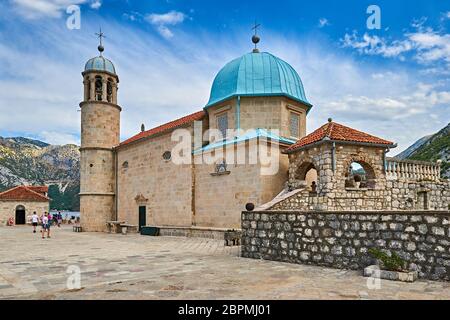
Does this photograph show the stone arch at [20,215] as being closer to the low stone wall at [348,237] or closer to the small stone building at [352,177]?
the small stone building at [352,177]

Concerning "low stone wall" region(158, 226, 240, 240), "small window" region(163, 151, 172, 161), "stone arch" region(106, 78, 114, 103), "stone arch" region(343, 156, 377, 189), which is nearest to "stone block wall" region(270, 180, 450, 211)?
"stone arch" region(343, 156, 377, 189)

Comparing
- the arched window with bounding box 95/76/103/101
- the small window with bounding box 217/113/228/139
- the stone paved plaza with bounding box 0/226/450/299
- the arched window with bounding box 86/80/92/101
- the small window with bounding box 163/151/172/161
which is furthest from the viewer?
the arched window with bounding box 95/76/103/101

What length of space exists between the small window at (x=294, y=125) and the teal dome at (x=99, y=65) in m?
16.0

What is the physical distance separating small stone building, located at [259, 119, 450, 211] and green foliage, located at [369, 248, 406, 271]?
18.3ft

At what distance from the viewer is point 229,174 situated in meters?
17.7

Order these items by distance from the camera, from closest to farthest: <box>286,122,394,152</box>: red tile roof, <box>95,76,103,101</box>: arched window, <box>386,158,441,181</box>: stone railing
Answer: <box>286,122,394,152</box>: red tile roof → <box>386,158,441,181</box>: stone railing → <box>95,76,103,101</box>: arched window

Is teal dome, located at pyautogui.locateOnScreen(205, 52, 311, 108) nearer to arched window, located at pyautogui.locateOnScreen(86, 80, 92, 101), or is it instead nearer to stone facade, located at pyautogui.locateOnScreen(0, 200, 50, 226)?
arched window, located at pyautogui.locateOnScreen(86, 80, 92, 101)

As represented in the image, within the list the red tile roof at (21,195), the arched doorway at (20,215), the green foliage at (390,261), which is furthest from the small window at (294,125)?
the arched doorway at (20,215)

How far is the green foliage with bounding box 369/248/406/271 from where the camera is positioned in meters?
6.83

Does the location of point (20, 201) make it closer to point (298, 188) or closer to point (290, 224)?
point (298, 188)

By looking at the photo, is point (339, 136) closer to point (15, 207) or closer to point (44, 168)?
point (15, 207)

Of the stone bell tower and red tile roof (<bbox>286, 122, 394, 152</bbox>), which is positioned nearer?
red tile roof (<bbox>286, 122, 394, 152</bbox>)

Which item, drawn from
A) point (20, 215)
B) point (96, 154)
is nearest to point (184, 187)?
point (96, 154)
